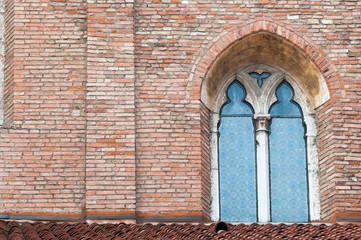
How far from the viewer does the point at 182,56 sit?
17.1m

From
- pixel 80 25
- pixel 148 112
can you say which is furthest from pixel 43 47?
pixel 148 112

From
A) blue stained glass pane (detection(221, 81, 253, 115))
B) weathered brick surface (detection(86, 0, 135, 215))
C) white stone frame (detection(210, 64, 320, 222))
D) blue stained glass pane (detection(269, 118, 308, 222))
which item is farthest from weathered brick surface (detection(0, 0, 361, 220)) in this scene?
blue stained glass pane (detection(221, 81, 253, 115))

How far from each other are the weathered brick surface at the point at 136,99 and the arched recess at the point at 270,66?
33 millimetres

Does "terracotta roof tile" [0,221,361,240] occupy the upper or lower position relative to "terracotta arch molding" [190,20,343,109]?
lower

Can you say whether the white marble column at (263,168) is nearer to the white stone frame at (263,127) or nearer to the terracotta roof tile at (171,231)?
the white stone frame at (263,127)

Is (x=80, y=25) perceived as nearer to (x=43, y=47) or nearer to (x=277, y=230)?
(x=43, y=47)

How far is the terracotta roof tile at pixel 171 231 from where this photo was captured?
14.7 meters

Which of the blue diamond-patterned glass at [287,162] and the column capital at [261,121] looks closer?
the blue diamond-patterned glass at [287,162]

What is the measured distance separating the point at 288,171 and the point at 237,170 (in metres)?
0.75

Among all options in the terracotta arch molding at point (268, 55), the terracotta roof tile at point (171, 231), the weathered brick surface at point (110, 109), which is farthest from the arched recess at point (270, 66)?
the terracotta roof tile at point (171, 231)

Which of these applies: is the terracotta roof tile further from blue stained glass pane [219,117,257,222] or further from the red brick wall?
blue stained glass pane [219,117,257,222]

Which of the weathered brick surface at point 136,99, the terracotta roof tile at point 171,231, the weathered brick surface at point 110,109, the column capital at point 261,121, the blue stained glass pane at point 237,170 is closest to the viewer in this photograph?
the terracotta roof tile at point 171,231

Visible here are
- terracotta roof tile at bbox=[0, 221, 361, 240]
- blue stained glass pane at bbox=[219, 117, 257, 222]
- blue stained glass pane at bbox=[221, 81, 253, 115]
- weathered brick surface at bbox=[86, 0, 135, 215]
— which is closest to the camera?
terracotta roof tile at bbox=[0, 221, 361, 240]

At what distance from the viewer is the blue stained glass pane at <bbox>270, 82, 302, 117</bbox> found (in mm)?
17656
